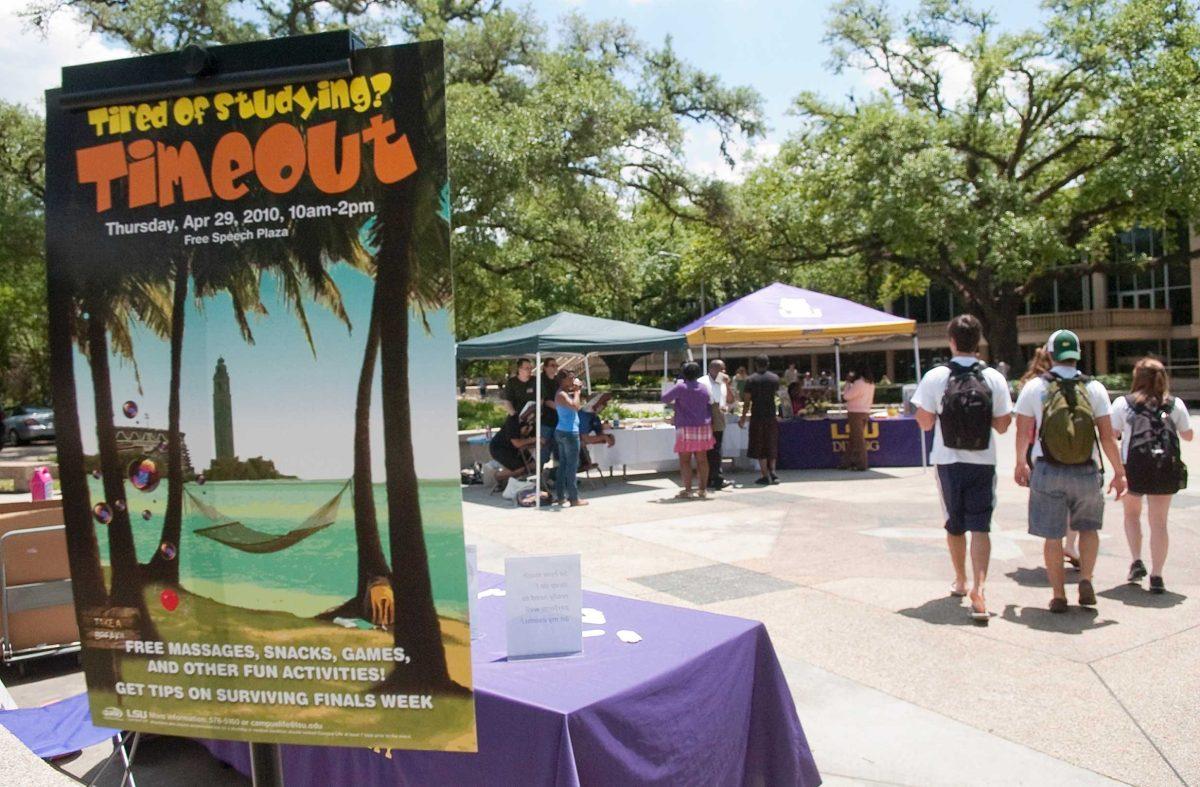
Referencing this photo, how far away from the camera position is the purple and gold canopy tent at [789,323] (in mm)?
13844

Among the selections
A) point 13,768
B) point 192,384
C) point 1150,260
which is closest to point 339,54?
point 192,384

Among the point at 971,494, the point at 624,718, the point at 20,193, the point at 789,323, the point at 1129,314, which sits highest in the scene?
the point at 20,193

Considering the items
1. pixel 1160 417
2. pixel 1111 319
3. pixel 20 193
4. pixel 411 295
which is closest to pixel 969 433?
pixel 1160 417

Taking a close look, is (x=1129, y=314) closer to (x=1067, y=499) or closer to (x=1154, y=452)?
(x=1154, y=452)

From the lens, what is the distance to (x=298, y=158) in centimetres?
170

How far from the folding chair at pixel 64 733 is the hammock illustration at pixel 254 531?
1933mm

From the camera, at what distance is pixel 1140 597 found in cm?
659

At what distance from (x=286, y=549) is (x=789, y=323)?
12977 mm

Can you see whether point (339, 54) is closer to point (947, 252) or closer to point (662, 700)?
point (662, 700)

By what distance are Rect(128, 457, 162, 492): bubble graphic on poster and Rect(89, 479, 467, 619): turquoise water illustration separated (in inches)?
0.4

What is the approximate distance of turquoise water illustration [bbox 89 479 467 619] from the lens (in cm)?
163

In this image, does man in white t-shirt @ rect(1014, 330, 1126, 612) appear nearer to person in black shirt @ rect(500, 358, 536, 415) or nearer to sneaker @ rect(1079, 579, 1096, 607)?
sneaker @ rect(1079, 579, 1096, 607)

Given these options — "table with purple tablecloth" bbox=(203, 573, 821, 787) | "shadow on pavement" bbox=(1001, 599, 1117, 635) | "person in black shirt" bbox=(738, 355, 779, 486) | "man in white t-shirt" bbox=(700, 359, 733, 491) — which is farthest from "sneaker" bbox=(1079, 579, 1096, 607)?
"person in black shirt" bbox=(738, 355, 779, 486)

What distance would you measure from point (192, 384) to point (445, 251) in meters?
0.54
